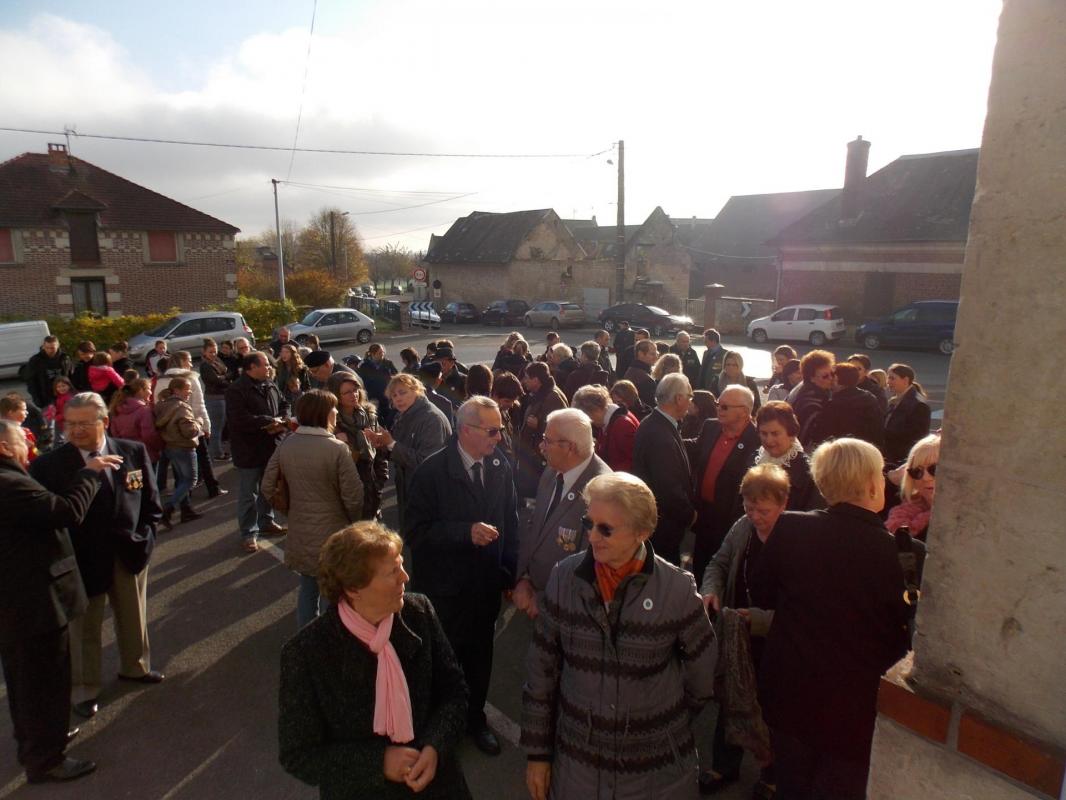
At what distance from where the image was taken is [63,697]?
11.4 ft

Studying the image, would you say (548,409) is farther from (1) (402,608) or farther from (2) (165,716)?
(1) (402,608)

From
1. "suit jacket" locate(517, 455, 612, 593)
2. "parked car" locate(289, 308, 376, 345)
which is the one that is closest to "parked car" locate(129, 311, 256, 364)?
"parked car" locate(289, 308, 376, 345)

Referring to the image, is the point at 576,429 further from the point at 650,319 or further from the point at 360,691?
the point at 650,319

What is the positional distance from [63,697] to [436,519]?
2.09 metres

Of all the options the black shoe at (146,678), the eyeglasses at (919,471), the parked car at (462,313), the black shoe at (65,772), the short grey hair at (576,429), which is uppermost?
the short grey hair at (576,429)

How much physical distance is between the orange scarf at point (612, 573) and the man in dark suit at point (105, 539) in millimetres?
2764

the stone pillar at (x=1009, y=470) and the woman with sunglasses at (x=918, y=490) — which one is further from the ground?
the stone pillar at (x=1009, y=470)

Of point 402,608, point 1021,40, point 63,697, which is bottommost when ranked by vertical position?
point 63,697

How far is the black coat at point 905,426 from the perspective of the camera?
5789 mm

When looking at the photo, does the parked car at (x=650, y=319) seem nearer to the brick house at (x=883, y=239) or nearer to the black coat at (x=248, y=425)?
the brick house at (x=883, y=239)

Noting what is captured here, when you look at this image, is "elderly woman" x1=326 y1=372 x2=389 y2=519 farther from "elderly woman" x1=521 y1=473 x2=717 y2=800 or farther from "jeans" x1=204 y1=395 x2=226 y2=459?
"jeans" x1=204 y1=395 x2=226 y2=459

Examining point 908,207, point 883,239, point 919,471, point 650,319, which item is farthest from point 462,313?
point 919,471

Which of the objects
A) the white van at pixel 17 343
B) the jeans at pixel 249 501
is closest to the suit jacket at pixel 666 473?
the jeans at pixel 249 501

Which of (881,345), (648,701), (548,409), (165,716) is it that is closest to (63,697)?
(165,716)
